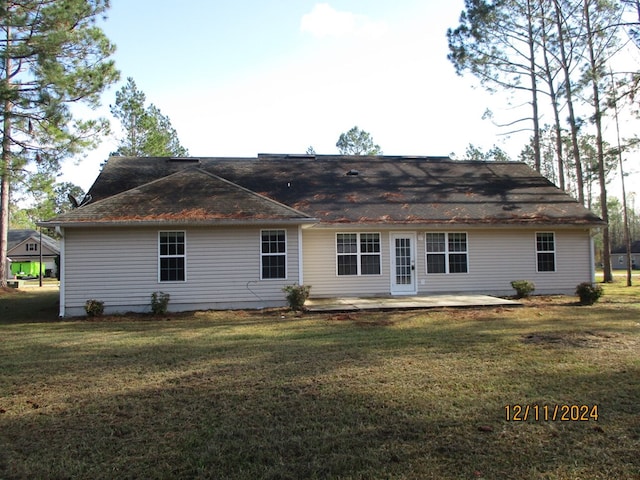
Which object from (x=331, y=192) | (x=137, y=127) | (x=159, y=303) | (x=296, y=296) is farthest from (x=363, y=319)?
(x=137, y=127)

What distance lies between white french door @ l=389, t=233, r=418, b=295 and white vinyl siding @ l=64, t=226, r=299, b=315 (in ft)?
12.1

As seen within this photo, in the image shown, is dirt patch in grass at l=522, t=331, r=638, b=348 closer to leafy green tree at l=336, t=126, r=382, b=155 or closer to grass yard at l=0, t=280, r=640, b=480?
grass yard at l=0, t=280, r=640, b=480

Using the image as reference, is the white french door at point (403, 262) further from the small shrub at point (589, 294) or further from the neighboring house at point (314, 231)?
the small shrub at point (589, 294)

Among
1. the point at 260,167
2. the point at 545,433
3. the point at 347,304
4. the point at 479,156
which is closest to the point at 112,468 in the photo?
the point at 545,433

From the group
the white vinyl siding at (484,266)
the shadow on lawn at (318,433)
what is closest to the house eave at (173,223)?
the white vinyl siding at (484,266)

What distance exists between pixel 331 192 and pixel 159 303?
24.5ft

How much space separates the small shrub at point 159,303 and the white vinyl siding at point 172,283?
241mm

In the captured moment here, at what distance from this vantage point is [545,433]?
12.9 ft

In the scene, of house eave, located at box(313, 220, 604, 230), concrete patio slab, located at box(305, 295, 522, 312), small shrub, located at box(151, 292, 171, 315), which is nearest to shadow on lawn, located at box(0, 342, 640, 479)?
concrete patio slab, located at box(305, 295, 522, 312)

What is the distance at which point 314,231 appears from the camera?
1511 centimetres

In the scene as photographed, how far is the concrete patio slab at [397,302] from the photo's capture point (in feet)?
40.5

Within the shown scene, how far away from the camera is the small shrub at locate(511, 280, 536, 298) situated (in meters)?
14.9

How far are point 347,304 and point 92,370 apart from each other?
7675 mm

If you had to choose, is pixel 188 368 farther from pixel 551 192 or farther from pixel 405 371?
pixel 551 192
